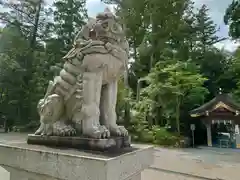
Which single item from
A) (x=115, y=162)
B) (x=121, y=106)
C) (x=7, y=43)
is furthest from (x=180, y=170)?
(x=7, y=43)

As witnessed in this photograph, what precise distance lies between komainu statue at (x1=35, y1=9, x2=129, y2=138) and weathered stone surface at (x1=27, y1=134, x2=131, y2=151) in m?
0.05

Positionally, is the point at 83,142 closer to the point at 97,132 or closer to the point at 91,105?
the point at 97,132

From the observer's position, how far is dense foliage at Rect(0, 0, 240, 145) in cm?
1000

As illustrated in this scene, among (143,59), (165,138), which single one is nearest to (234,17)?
(143,59)

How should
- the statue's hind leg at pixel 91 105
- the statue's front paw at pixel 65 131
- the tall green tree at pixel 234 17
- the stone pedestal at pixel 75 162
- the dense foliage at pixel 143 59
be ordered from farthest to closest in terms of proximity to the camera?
the tall green tree at pixel 234 17 → the dense foliage at pixel 143 59 → the statue's front paw at pixel 65 131 → the statue's hind leg at pixel 91 105 → the stone pedestal at pixel 75 162

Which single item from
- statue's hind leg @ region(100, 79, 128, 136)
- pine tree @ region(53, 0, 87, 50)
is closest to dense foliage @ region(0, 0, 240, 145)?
pine tree @ region(53, 0, 87, 50)

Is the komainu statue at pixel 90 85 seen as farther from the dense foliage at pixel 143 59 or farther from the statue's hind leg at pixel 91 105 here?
the dense foliage at pixel 143 59

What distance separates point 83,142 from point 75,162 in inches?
9.2

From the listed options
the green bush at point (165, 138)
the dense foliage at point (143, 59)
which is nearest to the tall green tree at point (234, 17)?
the dense foliage at point (143, 59)

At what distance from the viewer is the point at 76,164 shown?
1.31m

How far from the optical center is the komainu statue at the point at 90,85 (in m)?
1.64

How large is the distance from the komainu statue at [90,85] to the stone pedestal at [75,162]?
23 centimetres

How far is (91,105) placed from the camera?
162 cm

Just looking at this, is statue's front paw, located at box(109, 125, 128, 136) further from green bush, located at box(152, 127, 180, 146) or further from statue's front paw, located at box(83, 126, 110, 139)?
green bush, located at box(152, 127, 180, 146)
